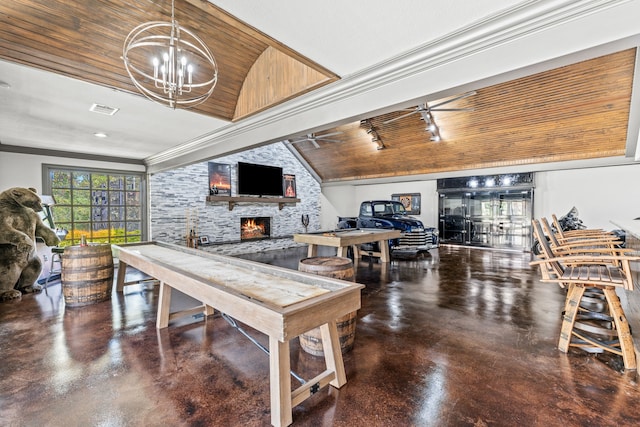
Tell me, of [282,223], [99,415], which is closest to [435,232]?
[282,223]

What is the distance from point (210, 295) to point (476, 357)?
2.26 meters

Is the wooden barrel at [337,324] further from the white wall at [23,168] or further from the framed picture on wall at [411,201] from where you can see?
the framed picture on wall at [411,201]

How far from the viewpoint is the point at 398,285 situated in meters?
4.77

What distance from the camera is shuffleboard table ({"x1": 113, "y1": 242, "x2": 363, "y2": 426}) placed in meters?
1.59

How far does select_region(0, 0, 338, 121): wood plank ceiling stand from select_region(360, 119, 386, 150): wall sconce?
4.87 metres

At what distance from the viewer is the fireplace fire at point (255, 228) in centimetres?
891

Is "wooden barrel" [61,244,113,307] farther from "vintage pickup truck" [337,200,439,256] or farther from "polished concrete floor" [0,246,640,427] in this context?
"vintage pickup truck" [337,200,439,256]

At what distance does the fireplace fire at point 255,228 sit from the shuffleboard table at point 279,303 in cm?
607

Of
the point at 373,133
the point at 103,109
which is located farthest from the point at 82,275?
the point at 373,133

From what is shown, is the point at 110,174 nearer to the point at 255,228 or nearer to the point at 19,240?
the point at 19,240

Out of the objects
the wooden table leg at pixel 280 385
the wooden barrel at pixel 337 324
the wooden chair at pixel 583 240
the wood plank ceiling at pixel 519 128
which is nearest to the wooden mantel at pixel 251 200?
the wood plank ceiling at pixel 519 128

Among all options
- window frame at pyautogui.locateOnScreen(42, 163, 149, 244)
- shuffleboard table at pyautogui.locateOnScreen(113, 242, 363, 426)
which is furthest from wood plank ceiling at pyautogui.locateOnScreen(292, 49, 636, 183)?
shuffleboard table at pyautogui.locateOnScreen(113, 242, 363, 426)

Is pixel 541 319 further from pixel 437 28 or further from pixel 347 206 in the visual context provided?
pixel 347 206

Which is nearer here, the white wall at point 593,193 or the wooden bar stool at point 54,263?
the wooden bar stool at point 54,263
